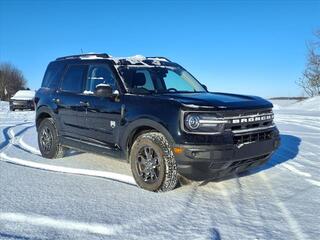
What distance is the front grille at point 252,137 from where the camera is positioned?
191 inches

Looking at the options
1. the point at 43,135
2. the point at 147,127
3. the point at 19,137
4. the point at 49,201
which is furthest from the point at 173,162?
the point at 19,137

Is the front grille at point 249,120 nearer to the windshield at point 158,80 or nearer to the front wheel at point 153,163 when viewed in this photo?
the front wheel at point 153,163

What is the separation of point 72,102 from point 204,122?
Answer: 2.74 meters

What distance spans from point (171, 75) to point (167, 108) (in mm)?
1845

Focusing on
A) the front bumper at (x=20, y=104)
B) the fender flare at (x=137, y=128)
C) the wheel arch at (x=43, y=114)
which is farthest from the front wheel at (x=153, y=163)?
the front bumper at (x=20, y=104)

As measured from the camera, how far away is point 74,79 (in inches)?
266

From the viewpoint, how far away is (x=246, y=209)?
4.35 meters

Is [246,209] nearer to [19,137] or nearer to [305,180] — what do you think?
[305,180]

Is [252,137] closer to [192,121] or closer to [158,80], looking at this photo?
Answer: [192,121]

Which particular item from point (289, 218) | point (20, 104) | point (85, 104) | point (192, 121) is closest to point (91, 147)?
point (85, 104)

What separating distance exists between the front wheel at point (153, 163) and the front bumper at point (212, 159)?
0.17 meters

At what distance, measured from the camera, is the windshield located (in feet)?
19.2

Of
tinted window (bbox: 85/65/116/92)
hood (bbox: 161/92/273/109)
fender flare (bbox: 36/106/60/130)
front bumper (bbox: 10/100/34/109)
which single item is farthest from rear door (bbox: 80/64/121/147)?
front bumper (bbox: 10/100/34/109)

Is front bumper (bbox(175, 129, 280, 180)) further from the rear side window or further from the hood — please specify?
the rear side window
